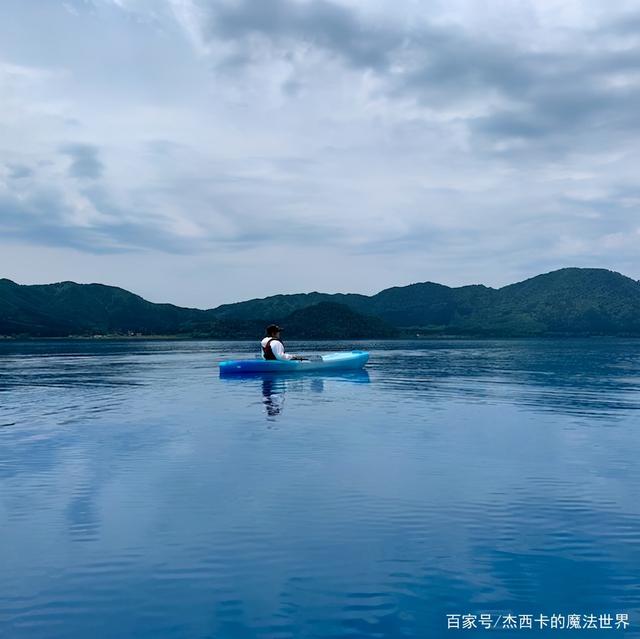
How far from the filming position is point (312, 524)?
44.4ft

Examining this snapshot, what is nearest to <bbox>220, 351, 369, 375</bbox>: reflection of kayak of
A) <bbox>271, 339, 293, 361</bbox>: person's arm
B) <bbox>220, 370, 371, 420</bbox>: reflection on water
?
<bbox>271, 339, 293, 361</bbox>: person's arm

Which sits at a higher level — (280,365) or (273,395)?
(280,365)

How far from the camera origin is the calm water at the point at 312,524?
9.53 meters

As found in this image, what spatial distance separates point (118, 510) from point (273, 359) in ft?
127

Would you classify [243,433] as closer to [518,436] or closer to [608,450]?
[518,436]

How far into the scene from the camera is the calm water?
9531 mm

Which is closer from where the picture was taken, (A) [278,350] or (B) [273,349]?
(B) [273,349]

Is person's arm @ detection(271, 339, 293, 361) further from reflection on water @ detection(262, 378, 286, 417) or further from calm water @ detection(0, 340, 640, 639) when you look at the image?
calm water @ detection(0, 340, 640, 639)

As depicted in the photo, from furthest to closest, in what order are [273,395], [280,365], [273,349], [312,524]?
[280,365], [273,349], [273,395], [312,524]

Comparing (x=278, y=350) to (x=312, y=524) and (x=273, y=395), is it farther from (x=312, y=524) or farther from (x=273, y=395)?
(x=312, y=524)

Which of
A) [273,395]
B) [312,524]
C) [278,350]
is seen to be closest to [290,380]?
[278,350]

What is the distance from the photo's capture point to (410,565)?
11.2 meters

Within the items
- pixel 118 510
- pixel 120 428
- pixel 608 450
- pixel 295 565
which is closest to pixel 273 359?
pixel 120 428

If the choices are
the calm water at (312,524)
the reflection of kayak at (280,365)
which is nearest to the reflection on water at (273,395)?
the reflection of kayak at (280,365)
